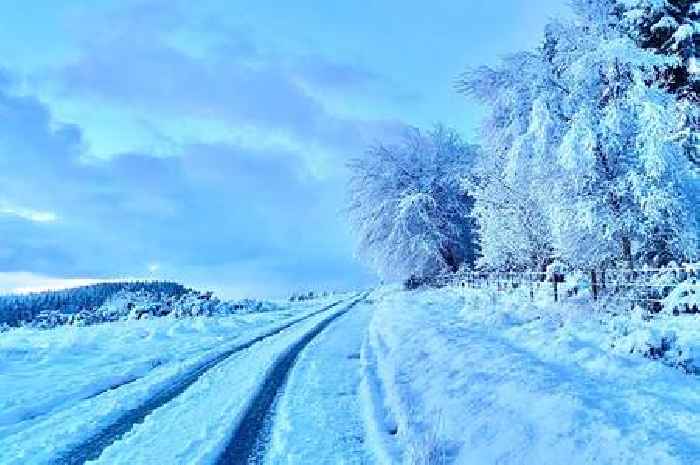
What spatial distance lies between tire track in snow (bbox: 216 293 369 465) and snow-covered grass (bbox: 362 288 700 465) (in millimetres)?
1394

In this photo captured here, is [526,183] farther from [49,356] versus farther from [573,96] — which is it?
[49,356]

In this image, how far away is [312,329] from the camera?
960 inches

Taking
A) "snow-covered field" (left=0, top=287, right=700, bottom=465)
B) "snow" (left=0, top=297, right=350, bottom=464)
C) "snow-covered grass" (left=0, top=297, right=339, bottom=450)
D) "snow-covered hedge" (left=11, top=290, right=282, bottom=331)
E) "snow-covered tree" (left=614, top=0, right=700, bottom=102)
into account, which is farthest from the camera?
"snow-covered hedge" (left=11, top=290, right=282, bottom=331)

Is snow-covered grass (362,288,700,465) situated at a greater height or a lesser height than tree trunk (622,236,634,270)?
lesser

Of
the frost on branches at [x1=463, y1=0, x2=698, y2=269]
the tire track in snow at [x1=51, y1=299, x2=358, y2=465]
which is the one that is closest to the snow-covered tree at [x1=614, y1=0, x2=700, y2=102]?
the frost on branches at [x1=463, y1=0, x2=698, y2=269]

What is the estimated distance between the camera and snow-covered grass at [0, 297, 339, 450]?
36.8 ft

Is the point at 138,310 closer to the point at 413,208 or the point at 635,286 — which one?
the point at 413,208

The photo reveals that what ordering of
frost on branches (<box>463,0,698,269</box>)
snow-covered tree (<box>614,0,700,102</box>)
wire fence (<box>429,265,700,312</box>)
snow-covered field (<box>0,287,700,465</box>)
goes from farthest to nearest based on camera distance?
snow-covered tree (<box>614,0,700,102</box>), frost on branches (<box>463,0,698,269</box>), wire fence (<box>429,265,700,312</box>), snow-covered field (<box>0,287,700,465</box>)

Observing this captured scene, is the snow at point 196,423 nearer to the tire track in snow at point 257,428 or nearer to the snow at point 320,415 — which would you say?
the tire track in snow at point 257,428

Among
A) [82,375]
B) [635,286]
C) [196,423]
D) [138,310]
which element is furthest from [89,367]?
[138,310]

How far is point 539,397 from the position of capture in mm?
7707

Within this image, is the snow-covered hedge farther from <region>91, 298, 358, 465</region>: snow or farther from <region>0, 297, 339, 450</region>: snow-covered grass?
<region>91, 298, 358, 465</region>: snow

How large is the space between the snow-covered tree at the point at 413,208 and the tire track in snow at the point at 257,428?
36.0 meters

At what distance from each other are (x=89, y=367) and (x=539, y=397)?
43.2 feet
